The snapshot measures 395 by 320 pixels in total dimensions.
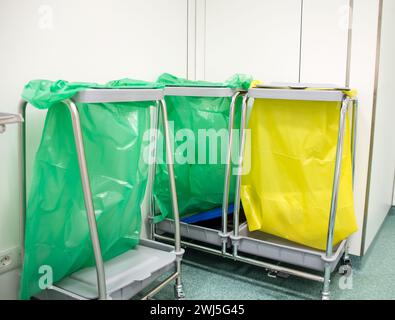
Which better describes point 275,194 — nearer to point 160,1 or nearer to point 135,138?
point 135,138

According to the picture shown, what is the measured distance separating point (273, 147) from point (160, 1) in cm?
101

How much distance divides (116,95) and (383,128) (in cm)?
162

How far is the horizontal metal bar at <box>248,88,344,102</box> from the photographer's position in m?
1.50

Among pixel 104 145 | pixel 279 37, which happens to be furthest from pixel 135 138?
pixel 279 37

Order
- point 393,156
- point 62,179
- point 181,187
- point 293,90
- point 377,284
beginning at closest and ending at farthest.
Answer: point 62,179 < point 293,90 < point 377,284 < point 181,187 < point 393,156

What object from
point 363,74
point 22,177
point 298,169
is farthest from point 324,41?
point 22,177

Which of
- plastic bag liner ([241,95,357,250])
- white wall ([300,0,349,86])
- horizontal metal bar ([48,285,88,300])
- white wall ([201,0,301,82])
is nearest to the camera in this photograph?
horizontal metal bar ([48,285,88,300])

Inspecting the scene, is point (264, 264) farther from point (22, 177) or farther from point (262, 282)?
point (22, 177)

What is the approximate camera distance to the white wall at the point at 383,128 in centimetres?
194

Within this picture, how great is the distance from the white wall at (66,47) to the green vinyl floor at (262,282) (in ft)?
2.79

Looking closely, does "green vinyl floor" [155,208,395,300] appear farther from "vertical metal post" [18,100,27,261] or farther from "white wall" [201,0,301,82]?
"white wall" [201,0,301,82]

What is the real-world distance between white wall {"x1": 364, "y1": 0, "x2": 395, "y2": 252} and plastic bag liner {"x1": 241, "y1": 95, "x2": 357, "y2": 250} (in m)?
0.47

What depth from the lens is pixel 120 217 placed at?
4.82ft

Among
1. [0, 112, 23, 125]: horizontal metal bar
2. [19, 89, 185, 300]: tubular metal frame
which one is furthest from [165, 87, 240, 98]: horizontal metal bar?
[0, 112, 23, 125]: horizontal metal bar
